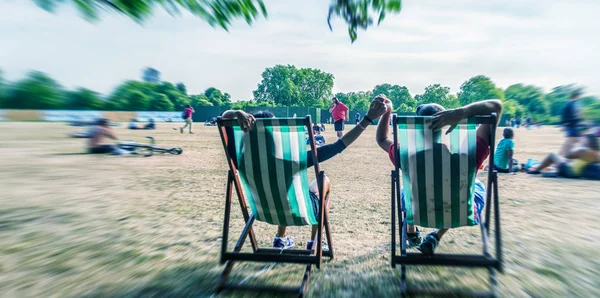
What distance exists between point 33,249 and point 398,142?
324 centimetres

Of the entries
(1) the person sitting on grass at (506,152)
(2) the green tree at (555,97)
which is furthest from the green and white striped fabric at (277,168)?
(2) the green tree at (555,97)

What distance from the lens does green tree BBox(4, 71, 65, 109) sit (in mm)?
26938

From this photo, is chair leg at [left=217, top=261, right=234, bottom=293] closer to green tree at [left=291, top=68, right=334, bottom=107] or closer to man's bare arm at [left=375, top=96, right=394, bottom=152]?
man's bare arm at [left=375, top=96, right=394, bottom=152]

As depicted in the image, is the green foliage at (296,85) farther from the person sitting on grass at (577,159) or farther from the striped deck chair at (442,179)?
the striped deck chair at (442,179)

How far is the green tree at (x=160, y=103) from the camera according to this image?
142 ft

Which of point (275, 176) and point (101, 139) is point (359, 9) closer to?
point (275, 176)

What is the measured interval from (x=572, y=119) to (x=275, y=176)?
25.1 ft

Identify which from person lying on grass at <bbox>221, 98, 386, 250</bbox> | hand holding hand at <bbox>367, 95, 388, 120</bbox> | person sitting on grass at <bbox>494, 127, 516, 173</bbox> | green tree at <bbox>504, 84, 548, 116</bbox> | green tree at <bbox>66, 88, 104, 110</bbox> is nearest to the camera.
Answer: person lying on grass at <bbox>221, 98, 386, 250</bbox>

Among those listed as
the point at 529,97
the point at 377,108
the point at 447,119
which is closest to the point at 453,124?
the point at 447,119

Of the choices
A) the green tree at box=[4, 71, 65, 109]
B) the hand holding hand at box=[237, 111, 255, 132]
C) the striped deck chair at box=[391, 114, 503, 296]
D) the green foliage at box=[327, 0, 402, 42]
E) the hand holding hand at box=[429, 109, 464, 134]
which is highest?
the green tree at box=[4, 71, 65, 109]

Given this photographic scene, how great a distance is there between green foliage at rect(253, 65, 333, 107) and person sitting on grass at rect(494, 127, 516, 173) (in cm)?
9186

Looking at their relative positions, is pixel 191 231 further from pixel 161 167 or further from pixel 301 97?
pixel 301 97

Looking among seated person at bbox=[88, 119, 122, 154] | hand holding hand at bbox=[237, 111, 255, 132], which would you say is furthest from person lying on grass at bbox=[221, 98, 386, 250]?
seated person at bbox=[88, 119, 122, 154]

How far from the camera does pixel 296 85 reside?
332 feet
